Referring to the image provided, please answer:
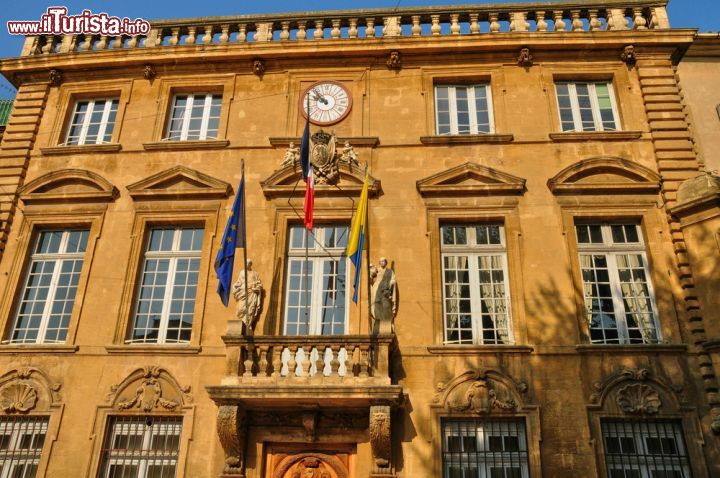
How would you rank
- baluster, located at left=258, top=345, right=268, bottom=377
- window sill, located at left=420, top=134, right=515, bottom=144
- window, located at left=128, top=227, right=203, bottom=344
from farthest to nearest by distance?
window sill, located at left=420, top=134, right=515, bottom=144
window, located at left=128, top=227, right=203, bottom=344
baluster, located at left=258, top=345, right=268, bottom=377

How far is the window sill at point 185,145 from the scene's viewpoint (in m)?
14.6

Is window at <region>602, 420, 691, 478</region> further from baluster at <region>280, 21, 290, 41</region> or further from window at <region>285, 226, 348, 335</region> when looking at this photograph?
baluster at <region>280, 21, 290, 41</region>

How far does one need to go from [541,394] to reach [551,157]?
4.90 meters

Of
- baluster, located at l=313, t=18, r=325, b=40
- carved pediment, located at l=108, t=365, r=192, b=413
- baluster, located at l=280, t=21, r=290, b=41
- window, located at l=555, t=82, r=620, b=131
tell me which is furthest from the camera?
baluster, located at l=280, t=21, r=290, b=41

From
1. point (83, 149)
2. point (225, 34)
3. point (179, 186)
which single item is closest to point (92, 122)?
point (83, 149)

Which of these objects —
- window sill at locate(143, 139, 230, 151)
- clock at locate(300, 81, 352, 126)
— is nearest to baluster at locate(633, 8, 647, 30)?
clock at locate(300, 81, 352, 126)

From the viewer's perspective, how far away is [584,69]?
14.9 m

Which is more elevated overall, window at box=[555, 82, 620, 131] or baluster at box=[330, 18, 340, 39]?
baluster at box=[330, 18, 340, 39]

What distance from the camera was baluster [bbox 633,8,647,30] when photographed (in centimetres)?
1514

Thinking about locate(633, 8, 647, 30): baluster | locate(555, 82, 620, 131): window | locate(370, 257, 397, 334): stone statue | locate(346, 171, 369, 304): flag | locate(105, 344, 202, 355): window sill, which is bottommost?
locate(105, 344, 202, 355): window sill

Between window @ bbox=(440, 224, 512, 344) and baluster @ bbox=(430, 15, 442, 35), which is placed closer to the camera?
window @ bbox=(440, 224, 512, 344)

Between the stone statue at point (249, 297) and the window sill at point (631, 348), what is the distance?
5765 millimetres

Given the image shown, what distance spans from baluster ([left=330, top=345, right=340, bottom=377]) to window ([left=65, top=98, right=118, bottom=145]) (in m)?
7.59

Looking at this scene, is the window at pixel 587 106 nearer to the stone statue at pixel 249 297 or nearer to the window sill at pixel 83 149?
the stone statue at pixel 249 297
